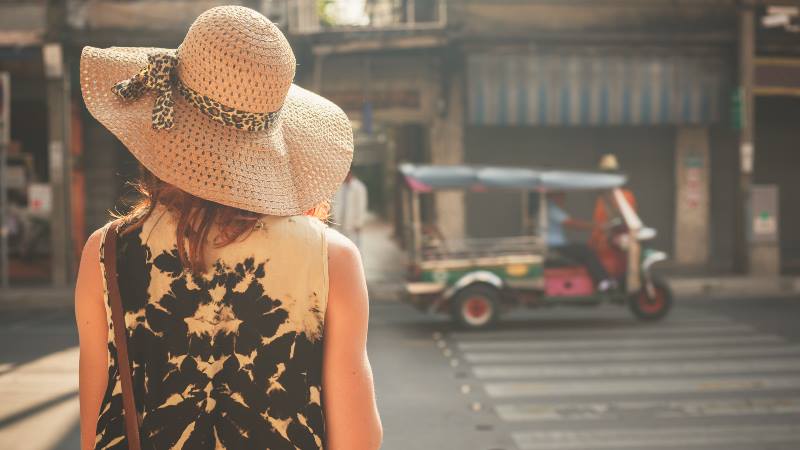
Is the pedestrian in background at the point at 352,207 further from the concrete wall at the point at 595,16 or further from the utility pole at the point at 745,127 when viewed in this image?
the utility pole at the point at 745,127

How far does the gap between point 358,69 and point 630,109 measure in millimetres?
5211

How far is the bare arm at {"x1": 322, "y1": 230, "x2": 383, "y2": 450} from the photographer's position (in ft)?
5.97

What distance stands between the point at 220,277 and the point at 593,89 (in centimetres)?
1635

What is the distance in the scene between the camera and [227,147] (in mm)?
1766

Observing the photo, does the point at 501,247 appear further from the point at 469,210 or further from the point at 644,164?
the point at 644,164

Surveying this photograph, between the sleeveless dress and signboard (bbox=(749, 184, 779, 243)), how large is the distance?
1588cm

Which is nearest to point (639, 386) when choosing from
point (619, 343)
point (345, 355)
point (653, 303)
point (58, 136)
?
point (619, 343)

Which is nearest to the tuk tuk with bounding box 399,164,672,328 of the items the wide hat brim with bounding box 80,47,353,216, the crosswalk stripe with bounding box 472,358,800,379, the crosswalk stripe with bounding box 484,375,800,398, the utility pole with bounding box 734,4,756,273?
the crosswalk stripe with bounding box 472,358,800,379

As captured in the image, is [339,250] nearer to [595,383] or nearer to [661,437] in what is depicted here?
[661,437]

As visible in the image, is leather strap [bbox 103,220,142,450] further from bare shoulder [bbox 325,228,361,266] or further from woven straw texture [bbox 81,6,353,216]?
bare shoulder [bbox 325,228,361,266]

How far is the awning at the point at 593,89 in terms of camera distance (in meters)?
17.1

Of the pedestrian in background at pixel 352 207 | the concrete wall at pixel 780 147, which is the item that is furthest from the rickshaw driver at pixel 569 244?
the concrete wall at pixel 780 147

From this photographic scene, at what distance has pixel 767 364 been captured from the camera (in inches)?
342

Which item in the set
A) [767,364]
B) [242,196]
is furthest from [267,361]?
[767,364]
